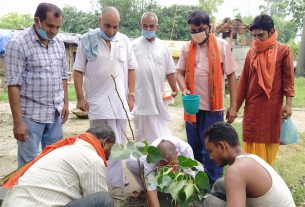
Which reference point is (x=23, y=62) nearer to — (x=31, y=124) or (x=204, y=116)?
(x=31, y=124)

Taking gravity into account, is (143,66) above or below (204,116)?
above

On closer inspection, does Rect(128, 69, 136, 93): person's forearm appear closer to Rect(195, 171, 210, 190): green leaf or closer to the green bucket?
the green bucket

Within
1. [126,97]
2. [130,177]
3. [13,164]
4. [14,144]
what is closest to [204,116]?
[126,97]

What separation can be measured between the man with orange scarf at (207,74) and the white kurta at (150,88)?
1.34 feet

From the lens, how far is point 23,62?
10.5 ft

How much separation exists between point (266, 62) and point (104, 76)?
157 cm

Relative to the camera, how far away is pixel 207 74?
12.5 ft

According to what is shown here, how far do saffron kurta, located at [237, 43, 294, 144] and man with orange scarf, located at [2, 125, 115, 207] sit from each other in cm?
190

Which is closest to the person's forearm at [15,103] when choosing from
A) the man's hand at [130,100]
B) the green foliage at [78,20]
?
the man's hand at [130,100]

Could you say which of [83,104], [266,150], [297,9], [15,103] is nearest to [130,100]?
[83,104]

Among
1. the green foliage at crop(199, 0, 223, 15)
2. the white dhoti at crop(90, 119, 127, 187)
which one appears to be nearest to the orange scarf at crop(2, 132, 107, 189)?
the white dhoti at crop(90, 119, 127, 187)

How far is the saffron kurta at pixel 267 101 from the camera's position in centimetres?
367

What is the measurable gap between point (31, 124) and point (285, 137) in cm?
243

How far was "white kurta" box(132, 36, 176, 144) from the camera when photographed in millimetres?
4242
